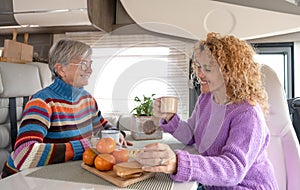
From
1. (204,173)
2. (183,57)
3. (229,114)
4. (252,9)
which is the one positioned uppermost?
(252,9)

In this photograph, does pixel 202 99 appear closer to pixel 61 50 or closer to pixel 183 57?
pixel 183 57

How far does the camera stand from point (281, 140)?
1.11 meters

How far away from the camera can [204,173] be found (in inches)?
26.0

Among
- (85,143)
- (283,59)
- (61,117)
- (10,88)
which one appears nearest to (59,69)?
(61,117)

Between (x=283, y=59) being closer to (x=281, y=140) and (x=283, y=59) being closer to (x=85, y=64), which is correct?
(x=281, y=140)

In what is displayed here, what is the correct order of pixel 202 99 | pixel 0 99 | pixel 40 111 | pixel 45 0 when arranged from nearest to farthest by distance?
pixel 40 111 → pixel 202 99 → pixel 0 99 → pixel 45 0

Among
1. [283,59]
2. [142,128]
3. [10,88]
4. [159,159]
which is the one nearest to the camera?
[159,159]

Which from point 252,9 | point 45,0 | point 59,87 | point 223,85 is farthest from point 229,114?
point 45,0

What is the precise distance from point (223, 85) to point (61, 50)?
22.3 inches

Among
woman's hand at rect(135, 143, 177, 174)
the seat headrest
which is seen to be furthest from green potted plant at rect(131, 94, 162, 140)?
the seat headrest

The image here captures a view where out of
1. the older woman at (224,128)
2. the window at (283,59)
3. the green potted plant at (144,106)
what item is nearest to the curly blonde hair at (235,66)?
the older woman at (224,128)

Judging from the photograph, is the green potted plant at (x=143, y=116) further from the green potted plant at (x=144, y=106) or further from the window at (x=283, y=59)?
the window at (x=283, y=59)

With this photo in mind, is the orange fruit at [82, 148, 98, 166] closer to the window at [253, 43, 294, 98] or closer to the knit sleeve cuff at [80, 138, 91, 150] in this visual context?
the knit sleeve cuff at [80, 138, 91, 150]

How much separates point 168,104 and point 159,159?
0.58ft
